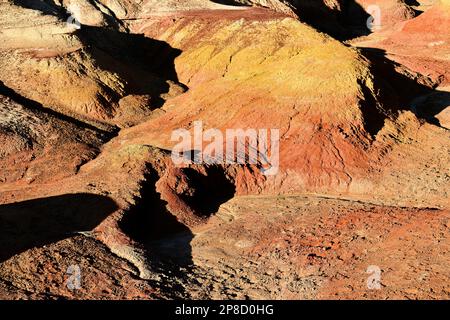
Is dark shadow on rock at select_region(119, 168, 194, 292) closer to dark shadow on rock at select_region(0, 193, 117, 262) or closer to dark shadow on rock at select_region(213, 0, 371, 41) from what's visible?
dark shadow on rock at select_region(0, 193, 117, 262)

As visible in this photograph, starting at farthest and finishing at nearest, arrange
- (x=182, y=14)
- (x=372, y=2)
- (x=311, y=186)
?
(x=372, y=2), (x=182, y=14), (x=311, y=186)

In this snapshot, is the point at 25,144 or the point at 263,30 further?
the point at 263,30

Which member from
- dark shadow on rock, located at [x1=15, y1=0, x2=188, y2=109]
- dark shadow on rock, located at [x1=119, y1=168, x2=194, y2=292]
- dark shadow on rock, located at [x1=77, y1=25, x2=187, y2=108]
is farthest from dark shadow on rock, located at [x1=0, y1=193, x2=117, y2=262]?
dark shadow on rock, located at [x1=77, y1=25, x2=187, y2=108]

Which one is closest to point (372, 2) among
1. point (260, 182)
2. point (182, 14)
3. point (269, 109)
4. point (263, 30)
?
point (182, 14)

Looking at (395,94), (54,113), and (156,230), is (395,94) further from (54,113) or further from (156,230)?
(54,113)

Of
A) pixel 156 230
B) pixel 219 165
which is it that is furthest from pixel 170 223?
pixel 219 165

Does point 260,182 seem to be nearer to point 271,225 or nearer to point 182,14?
point 271,225
